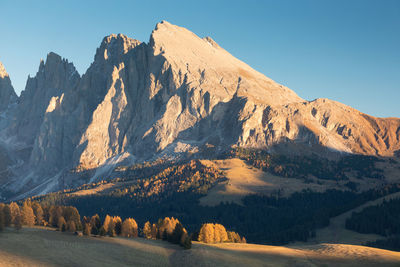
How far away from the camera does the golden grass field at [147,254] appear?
252 ft

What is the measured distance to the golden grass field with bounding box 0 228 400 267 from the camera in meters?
76.9

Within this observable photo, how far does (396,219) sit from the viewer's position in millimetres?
193750

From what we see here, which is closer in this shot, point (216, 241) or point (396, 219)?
point (216, 241)

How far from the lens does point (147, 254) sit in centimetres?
9000

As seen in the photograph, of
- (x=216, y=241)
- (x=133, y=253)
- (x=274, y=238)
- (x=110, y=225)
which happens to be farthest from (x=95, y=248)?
(x=274, y=238)

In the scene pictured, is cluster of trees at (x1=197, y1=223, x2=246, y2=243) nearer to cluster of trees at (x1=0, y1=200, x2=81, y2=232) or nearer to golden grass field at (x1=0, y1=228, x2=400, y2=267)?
golden grass field at (x1=0, y1=228, x2=400, y2=267)

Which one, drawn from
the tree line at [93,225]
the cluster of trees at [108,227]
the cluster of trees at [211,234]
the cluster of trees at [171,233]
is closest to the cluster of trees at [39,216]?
the tree line at [93,225]

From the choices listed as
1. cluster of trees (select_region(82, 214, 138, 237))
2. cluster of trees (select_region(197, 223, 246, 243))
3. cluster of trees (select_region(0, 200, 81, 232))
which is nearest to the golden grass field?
cluster of trees (select_region(82, 214, 138, 237))

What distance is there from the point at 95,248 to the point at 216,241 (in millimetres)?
39658

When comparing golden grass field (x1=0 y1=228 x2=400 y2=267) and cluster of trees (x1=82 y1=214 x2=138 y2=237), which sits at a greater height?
cluster of trees (x1=82 y1=214 x2=138 y2=237)

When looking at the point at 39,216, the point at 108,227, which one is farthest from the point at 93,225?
the point at 39,216

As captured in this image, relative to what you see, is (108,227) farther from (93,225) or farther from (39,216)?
(39,216)

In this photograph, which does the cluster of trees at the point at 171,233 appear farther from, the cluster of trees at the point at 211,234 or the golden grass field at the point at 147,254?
the cluster of trees at the point at 211,234

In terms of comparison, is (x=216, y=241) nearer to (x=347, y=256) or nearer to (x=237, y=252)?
(x=237, y=252)
